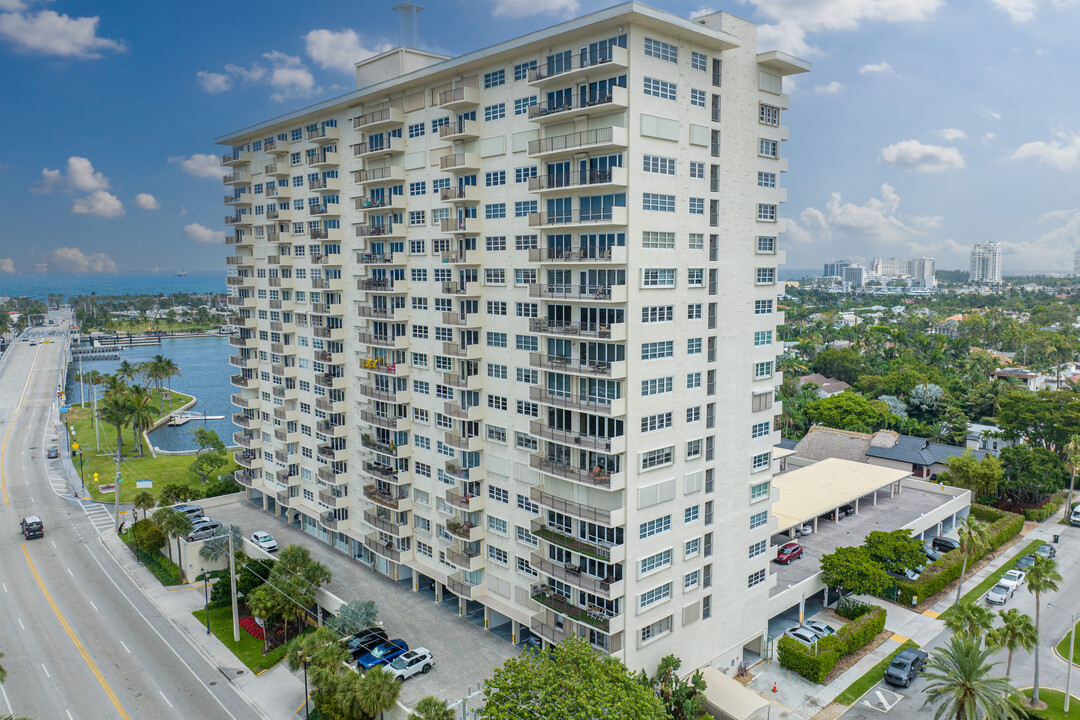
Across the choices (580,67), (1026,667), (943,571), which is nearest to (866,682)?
(1026,667)

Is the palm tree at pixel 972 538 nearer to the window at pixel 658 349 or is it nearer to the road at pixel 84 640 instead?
the window at pixel 658 349

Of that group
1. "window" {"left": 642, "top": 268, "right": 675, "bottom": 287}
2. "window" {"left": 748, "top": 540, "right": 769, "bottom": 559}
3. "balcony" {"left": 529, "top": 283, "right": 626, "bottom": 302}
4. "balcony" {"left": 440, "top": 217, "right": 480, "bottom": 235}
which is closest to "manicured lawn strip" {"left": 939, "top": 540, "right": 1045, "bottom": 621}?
"window" {"left": 748, "top": 540, "right": 769, "bottom": 559}

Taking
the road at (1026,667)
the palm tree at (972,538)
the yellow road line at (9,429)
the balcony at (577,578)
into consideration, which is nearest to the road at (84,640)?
the yellow road line at (9,429)

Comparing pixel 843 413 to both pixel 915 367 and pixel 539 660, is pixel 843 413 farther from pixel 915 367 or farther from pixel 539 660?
pixel 539 660

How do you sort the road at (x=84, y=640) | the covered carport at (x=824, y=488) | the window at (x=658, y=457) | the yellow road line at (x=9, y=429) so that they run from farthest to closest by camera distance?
the yellow road line at (x=9, y=429)
the covered carport at (x=824, y=488)
the road at (x=84, y=640)
the window at (x=658, y=457)

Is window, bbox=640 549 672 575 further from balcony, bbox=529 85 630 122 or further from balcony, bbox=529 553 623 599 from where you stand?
balcony, bbox=529 85 630 122

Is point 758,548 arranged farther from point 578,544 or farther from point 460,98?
point 460,98
